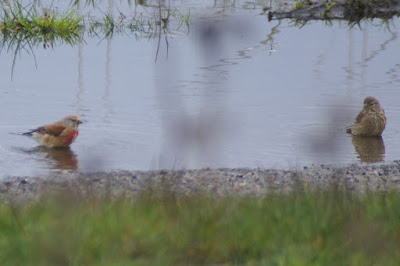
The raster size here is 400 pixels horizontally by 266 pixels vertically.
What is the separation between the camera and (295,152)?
9211 mm

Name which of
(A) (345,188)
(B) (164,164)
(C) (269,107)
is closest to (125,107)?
(C) (269,107)

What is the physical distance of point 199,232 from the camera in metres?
4.42

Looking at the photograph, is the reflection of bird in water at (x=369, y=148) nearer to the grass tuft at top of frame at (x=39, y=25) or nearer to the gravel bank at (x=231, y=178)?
the gravel bank at (x=231, y=178)

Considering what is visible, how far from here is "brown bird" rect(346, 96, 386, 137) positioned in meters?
10.0

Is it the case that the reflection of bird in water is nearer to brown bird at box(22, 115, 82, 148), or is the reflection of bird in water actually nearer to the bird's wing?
brown bird at box(22, 115, 82, 148)

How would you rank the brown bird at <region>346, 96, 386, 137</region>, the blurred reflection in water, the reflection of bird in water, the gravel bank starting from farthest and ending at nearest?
the brown bird at <region>346, 96, 386, 137</region> < the reflection of bird in water < the blurred reflection in water < the gravel bank

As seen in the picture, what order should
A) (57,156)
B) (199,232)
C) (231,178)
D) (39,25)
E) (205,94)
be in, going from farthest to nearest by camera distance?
(39,25), (205,94), (57,156), (231,178), (199,232)

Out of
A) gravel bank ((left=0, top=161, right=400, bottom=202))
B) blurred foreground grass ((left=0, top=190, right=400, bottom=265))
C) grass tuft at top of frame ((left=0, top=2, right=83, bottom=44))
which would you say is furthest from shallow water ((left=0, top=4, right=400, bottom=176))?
blurred foreground grass ((left=0, top=190, right=400, bottom=265))

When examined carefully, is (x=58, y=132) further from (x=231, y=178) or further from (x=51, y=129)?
(x=231, y=178)

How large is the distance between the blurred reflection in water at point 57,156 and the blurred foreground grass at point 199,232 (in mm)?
3944

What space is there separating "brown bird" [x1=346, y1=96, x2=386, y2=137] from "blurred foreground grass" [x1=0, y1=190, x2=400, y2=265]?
5181 mm

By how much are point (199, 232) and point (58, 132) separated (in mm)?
5044

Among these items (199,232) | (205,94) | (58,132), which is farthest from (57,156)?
(199,232)

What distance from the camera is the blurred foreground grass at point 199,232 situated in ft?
13.6
